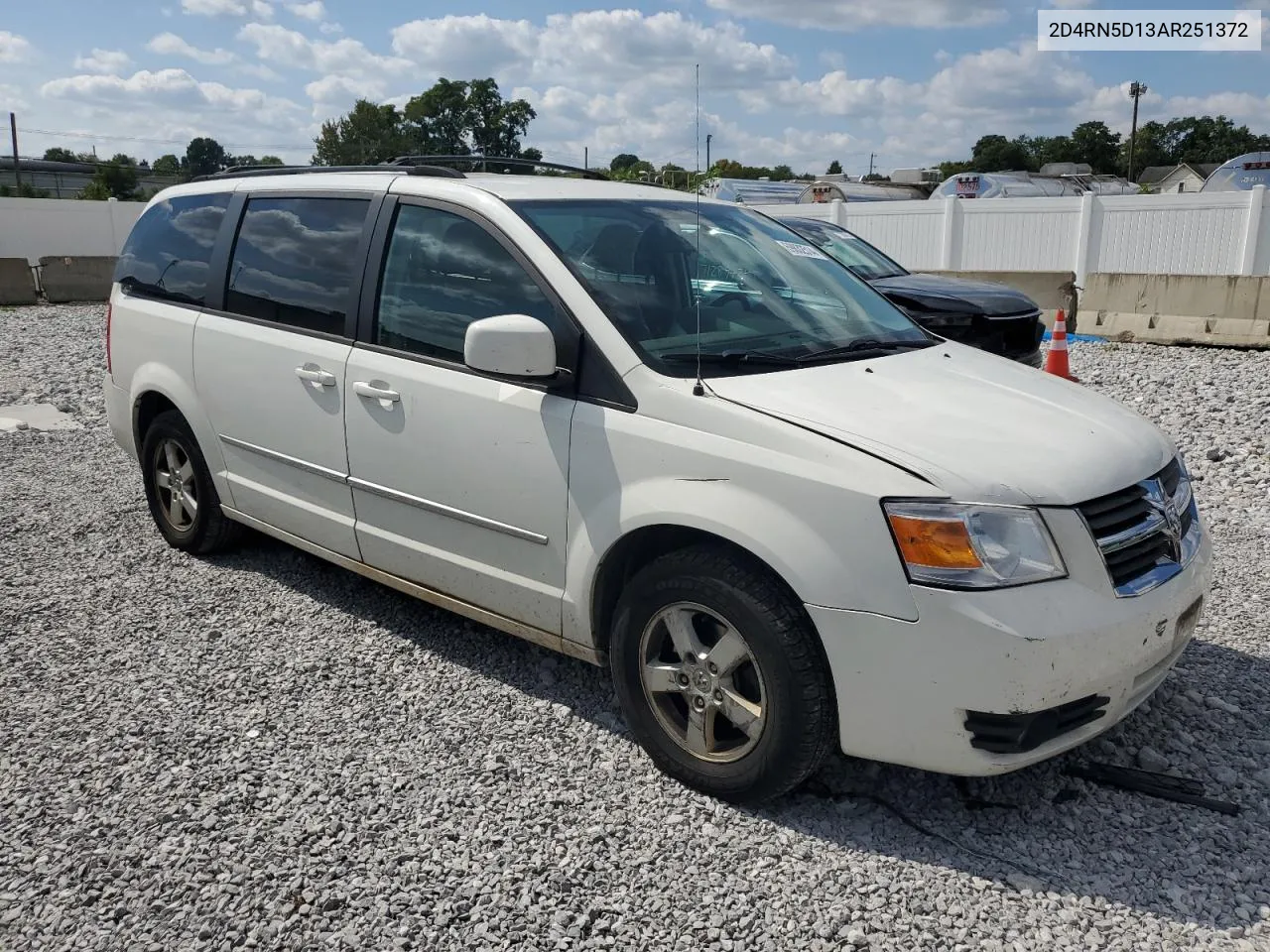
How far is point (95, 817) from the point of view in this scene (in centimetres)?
319

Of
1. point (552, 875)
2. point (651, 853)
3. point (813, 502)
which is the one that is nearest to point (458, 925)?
point (552, 875)

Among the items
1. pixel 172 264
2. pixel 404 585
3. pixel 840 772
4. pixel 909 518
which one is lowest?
pixel 840 772

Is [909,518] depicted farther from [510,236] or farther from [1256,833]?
[510,236]

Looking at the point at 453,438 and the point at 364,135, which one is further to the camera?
the point at 364,135

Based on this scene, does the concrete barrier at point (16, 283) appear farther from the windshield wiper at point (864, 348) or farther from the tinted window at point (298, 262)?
the windshield wiper at point (864, 348)

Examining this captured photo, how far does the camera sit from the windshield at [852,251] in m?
10.1

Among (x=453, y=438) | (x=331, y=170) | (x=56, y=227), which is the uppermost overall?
(x=331, y=170)

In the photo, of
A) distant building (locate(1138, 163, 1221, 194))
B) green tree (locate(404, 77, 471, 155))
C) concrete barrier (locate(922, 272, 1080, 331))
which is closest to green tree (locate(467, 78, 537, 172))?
green tree (locate(404, 77, 471, 155))

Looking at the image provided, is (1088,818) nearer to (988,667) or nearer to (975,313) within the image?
(988,667)

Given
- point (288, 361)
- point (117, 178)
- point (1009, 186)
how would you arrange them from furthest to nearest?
point (117, 178) → point (1009, 186) → point (288, 361)

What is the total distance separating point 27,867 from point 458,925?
1.27 m

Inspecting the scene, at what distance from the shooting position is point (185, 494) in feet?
17.8

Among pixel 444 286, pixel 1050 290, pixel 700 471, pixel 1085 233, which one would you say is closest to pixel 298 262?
pixel 444 286

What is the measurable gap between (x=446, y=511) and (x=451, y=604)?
413mm
